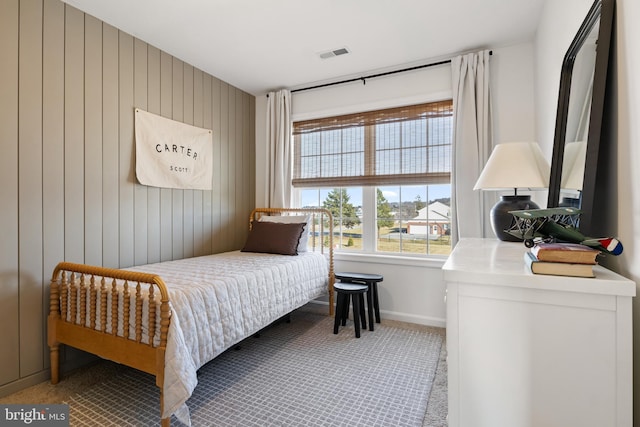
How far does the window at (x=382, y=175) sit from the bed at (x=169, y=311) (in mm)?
1075

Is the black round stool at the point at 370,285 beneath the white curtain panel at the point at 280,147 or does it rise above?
beneath

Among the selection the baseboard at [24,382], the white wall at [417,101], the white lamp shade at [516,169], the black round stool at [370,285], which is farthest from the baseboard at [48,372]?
the white lamp shade at [516,169]

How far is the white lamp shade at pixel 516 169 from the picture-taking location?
64.3 inches

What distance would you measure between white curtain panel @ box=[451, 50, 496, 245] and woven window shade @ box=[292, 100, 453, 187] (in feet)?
0.51

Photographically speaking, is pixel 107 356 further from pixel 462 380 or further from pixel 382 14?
pixel 382 14

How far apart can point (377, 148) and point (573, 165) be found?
202cm

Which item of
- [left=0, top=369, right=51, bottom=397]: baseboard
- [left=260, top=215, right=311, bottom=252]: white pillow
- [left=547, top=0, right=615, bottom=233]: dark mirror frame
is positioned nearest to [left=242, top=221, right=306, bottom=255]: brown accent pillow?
[left=260, top=215, right=311, bottom=252]: white pillow

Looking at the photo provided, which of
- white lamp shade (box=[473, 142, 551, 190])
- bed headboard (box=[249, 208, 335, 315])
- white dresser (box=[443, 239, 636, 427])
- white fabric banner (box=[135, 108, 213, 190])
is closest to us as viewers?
white dresser (box=[443, 239, 636, 427])

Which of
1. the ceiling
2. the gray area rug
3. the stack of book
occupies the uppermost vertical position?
the ceiling

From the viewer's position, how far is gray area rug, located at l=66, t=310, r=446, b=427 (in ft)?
5.49

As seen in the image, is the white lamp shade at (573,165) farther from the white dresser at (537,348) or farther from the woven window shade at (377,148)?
the woven window shade at (377,148)

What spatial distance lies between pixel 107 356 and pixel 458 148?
9.71 ft

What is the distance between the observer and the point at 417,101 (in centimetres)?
307

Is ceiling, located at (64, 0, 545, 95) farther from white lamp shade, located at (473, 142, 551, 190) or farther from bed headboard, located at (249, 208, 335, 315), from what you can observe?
bed headboard, located at (249, 208, 335, 315)
